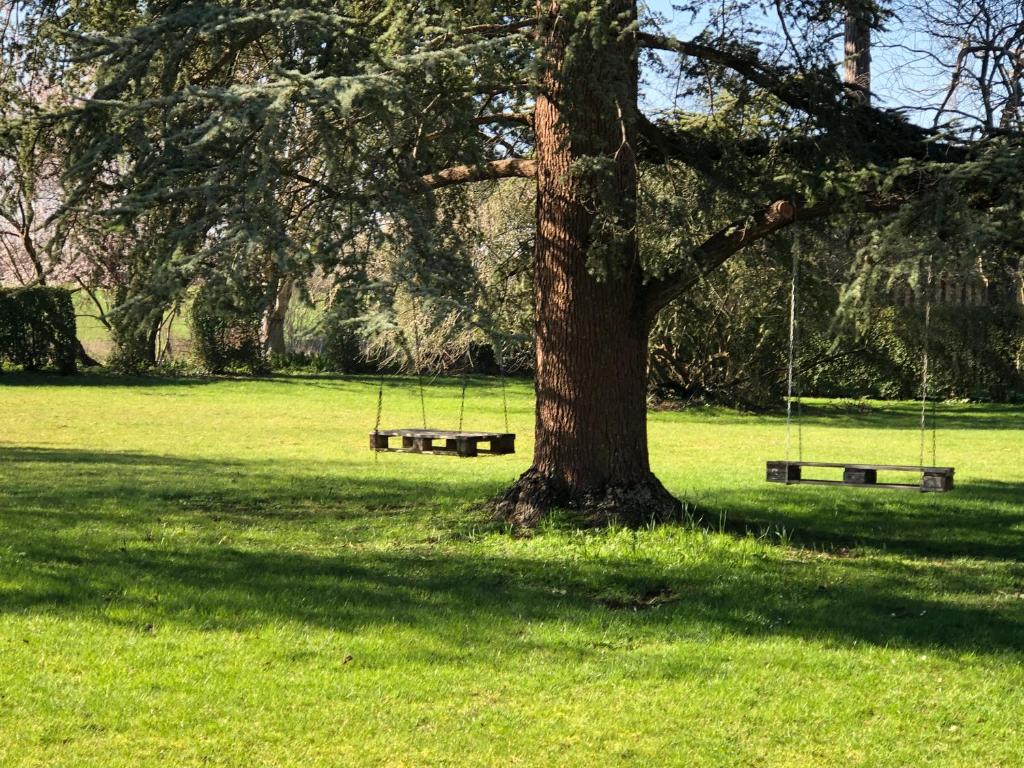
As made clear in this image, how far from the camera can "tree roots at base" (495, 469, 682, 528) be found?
10.1 metres

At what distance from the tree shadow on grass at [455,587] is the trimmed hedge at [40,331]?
1871 cm

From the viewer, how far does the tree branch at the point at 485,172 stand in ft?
35.2

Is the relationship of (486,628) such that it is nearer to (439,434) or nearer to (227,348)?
(439,434)

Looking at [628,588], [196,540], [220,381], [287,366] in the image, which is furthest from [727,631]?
[287,366]

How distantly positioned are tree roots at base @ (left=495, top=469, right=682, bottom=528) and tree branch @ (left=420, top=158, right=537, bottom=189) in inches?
100.0

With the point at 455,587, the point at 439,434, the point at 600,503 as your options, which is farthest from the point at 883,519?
the point at 455,587

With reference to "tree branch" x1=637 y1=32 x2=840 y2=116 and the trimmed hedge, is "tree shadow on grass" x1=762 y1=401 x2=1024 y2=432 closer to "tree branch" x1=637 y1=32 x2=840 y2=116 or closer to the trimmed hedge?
"tree branch" x1=637 y1=32 x2=840 y2=116

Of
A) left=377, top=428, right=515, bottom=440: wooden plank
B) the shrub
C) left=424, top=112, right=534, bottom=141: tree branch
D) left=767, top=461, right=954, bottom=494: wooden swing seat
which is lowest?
left=767, top=461, right=954, bottom=494: wooden swing seat

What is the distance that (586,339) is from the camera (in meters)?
10.2

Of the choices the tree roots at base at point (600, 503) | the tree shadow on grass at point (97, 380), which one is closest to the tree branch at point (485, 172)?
the tree roots at base at point (600, 503)

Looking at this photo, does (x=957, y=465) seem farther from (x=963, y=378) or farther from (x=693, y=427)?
(x=963, y=378)

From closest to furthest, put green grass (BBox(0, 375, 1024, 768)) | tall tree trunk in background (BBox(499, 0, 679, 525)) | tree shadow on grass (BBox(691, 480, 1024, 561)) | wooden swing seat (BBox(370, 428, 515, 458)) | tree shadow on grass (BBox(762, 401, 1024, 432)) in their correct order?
green grass (BBox(0, 375, 1024, 768)) < tall tree trunk in background (BBox(499, 0, 679, 525)) < tree shadow on grass (BBox(691, 480, 1024, 561)) < wooden swing seat (BBox(370, 428, 515, 458)) < tree shadow on grass (BBox(762, 401, 1024, 432))

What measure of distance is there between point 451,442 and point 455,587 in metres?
5.36

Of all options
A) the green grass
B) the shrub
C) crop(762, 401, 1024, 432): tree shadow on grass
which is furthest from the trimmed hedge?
the green grass
